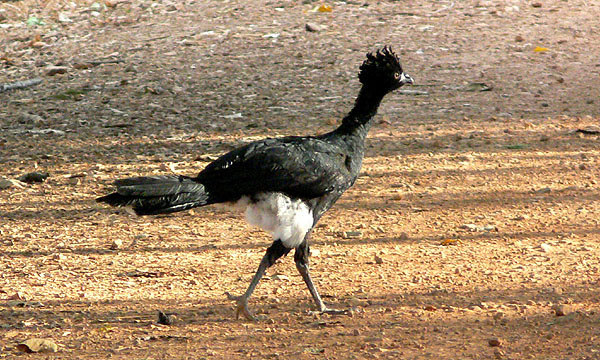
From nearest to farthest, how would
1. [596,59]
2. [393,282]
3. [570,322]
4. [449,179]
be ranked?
1. [570,322]
2. [393,282]
3. [449,179]
4. [596,59]

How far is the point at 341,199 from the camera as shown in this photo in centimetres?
685

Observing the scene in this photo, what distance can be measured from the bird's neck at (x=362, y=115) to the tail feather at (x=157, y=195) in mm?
1052

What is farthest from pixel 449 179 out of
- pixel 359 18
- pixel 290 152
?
pixel 359 18

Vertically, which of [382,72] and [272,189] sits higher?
[382,72]

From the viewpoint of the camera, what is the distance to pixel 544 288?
4992mm

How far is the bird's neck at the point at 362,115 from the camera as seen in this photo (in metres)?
5.25

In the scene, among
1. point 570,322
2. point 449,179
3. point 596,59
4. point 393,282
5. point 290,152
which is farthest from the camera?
point 596,59

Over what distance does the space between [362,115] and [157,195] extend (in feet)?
4.76

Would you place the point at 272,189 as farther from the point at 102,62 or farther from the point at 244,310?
the point at 102,62

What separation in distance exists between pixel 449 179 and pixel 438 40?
4.23 meters

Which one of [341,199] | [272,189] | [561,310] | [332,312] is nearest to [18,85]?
[341,199]

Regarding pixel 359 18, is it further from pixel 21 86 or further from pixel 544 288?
pixel 544 288

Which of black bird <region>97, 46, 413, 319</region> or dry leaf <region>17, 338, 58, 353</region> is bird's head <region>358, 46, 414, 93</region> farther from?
dry leaf <region>17, 338, 58, 353</region>

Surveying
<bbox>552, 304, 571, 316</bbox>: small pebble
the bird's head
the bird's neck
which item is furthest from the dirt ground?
the bird's head
